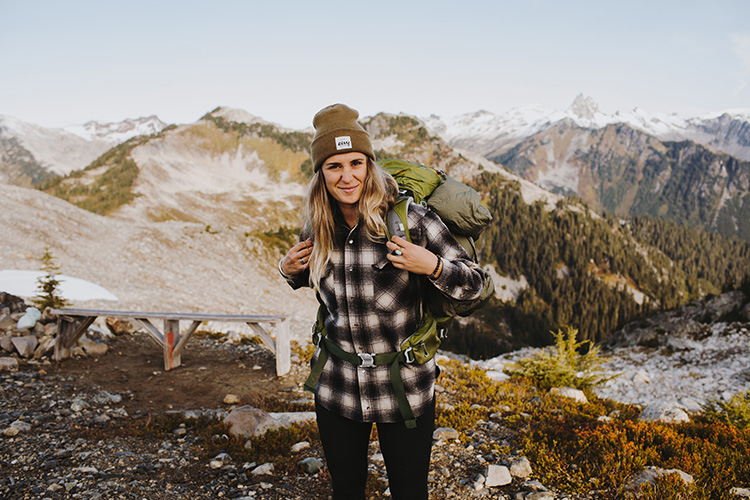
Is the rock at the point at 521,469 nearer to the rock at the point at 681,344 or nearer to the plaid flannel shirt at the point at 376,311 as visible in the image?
the plaid flannel shirt at the point at 376,311

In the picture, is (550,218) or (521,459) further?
(550,218)

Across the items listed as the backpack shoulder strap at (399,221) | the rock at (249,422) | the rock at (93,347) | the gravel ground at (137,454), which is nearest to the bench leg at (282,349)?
the gravel ground at (137,454)

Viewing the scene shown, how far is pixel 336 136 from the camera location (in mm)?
2516

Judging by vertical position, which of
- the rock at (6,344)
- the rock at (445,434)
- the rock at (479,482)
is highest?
the rock at (6,344)

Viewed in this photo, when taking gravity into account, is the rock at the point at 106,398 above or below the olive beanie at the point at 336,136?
below

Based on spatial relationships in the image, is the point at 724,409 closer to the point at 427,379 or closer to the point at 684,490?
the point at 684,490

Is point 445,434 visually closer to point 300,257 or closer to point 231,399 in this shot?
point 231,399

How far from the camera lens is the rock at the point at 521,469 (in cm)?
509

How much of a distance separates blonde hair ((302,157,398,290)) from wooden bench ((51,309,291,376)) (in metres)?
7.26

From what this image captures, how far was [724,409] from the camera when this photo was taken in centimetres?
755

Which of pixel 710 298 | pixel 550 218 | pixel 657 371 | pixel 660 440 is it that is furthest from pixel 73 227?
pixel 550 218

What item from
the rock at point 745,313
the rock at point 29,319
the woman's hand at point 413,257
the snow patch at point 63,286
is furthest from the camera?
the rock at point 745,313

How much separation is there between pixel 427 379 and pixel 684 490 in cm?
363

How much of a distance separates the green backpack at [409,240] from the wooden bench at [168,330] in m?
7.42
